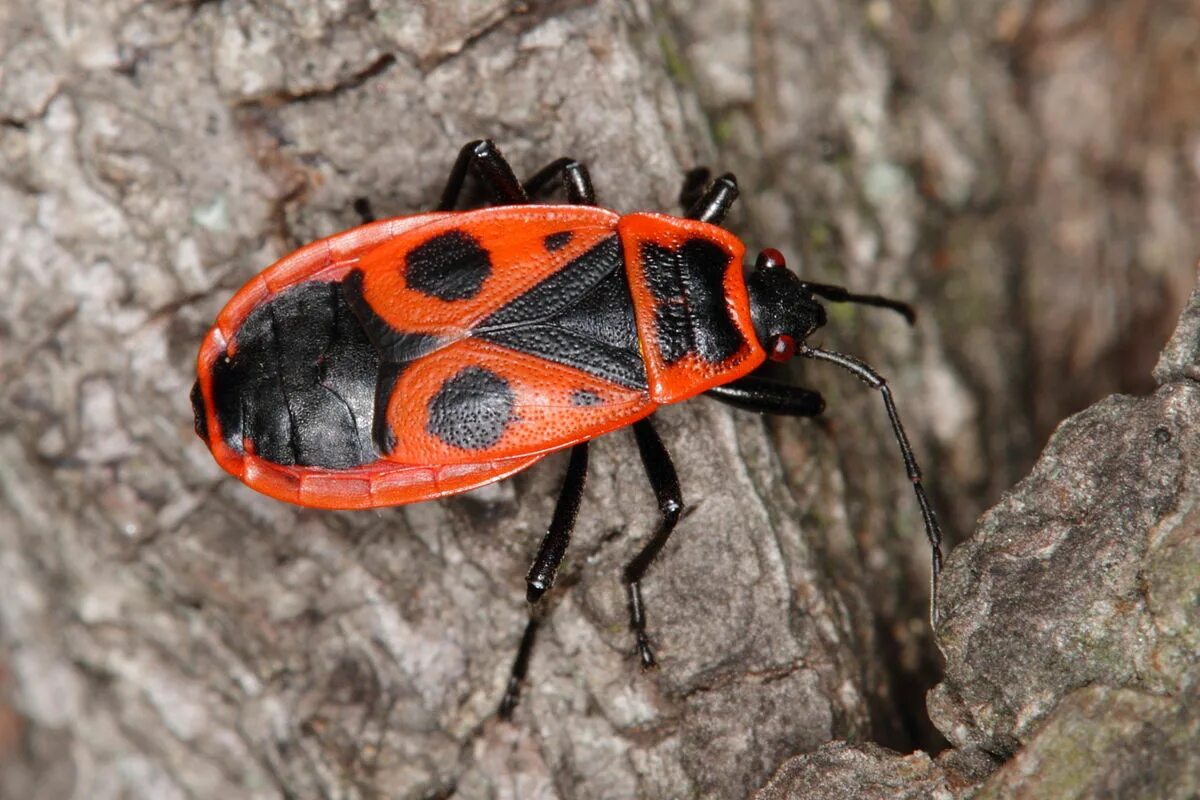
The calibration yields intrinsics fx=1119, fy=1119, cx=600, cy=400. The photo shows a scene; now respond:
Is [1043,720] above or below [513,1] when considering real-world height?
below

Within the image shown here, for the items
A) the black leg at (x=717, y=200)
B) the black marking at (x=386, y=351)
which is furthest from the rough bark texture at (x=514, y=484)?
the black marking at (x=386, y=351)

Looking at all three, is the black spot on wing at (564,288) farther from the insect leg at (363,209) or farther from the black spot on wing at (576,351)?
the insect leg at (363,209)

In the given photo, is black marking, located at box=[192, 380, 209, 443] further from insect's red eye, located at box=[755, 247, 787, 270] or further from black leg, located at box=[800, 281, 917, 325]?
black leg, located at box=[800, 281, 917, 325]

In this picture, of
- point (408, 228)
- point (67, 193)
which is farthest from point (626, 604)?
point (67, 193)

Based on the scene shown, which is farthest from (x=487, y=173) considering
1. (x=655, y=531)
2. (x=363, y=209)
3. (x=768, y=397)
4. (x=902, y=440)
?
(x=902, y=440)

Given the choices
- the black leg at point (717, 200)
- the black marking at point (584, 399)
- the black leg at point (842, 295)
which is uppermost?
the black leg at point (717, 200)

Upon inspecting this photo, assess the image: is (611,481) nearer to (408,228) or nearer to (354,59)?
(408,228)

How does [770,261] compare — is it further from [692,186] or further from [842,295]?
[692,186]
